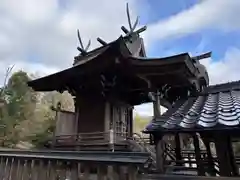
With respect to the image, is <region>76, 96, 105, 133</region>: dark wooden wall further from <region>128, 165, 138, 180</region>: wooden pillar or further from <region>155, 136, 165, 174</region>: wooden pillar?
<region>128, 165, 138, 180</region>: wooden pillar

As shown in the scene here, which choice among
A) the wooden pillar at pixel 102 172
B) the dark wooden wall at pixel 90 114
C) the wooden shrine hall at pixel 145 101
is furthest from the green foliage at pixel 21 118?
the wooden pillar at pixel 102 172

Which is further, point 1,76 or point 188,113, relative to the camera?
point 1,76

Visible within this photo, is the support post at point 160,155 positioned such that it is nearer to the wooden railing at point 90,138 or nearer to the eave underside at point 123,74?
the eave underside at point 123,74

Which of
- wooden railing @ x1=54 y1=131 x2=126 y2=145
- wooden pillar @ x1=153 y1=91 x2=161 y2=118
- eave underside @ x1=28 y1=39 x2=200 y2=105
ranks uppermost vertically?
eave underside @ x1=28 y1=39 x2=200 y2=105

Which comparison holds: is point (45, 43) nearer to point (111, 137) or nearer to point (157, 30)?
point (157, 30)

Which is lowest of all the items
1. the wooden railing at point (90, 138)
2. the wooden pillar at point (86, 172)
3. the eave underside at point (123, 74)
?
the wooden pillar at point (86, 172)

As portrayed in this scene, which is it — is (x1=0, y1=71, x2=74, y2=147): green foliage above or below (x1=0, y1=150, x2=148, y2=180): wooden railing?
above

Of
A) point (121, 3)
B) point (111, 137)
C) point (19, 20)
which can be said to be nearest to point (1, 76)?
point (19, 20)

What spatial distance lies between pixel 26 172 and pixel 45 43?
17272 mm

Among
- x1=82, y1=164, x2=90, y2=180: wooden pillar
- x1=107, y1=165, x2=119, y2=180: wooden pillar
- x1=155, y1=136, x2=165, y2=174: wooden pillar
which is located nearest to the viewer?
x1=107, y1=165, x2=119, y2=180: wooden pillar

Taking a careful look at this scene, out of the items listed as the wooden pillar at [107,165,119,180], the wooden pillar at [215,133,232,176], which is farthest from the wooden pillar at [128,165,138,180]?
the wooden pillar at [215,133,232,176]

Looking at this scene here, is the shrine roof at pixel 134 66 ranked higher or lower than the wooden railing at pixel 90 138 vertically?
higher

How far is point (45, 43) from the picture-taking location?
18047 mm

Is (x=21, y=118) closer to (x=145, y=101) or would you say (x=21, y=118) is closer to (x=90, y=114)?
(x=90, y=114)
